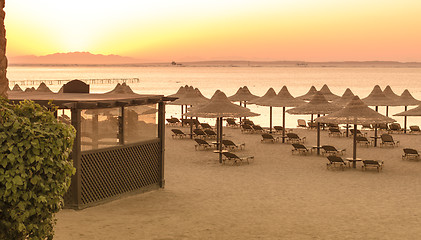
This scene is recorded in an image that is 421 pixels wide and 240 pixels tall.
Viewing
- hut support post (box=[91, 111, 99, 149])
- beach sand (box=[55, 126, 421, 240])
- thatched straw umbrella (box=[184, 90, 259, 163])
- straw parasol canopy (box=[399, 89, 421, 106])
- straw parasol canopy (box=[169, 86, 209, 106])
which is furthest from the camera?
straw parasol canopy (box=[399, 89, 421, 106])

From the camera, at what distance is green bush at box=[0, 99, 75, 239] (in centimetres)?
623

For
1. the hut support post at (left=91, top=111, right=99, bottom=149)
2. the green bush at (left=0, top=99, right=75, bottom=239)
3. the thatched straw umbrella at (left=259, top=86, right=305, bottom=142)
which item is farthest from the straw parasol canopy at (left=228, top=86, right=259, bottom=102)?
the green bush at (left=0, top=99, right=75, bottom=239)

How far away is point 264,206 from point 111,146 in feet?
11.8

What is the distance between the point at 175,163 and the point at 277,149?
17.3 feet

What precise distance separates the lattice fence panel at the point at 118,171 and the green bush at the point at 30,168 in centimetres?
576

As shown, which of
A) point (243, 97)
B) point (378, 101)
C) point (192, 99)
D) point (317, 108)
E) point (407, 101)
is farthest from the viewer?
point (243, 97)

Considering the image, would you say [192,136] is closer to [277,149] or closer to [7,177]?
[277,149]

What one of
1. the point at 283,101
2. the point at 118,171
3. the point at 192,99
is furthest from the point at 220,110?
the point at 192,99

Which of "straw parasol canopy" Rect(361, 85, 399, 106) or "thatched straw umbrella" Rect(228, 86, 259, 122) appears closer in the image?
"straw parasol canopy" Rect(361, 85, 399, 106)

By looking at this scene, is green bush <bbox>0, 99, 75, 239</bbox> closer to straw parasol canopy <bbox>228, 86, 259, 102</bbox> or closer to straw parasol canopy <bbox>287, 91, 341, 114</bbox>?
straw parasol canopy <bbox>287, 91, 341, 114</bbox>

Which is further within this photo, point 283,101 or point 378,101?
point 378,101

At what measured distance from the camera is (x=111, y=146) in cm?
1309

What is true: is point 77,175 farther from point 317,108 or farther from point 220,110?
point 317,108

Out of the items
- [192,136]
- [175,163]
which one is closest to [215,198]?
[175,163]
